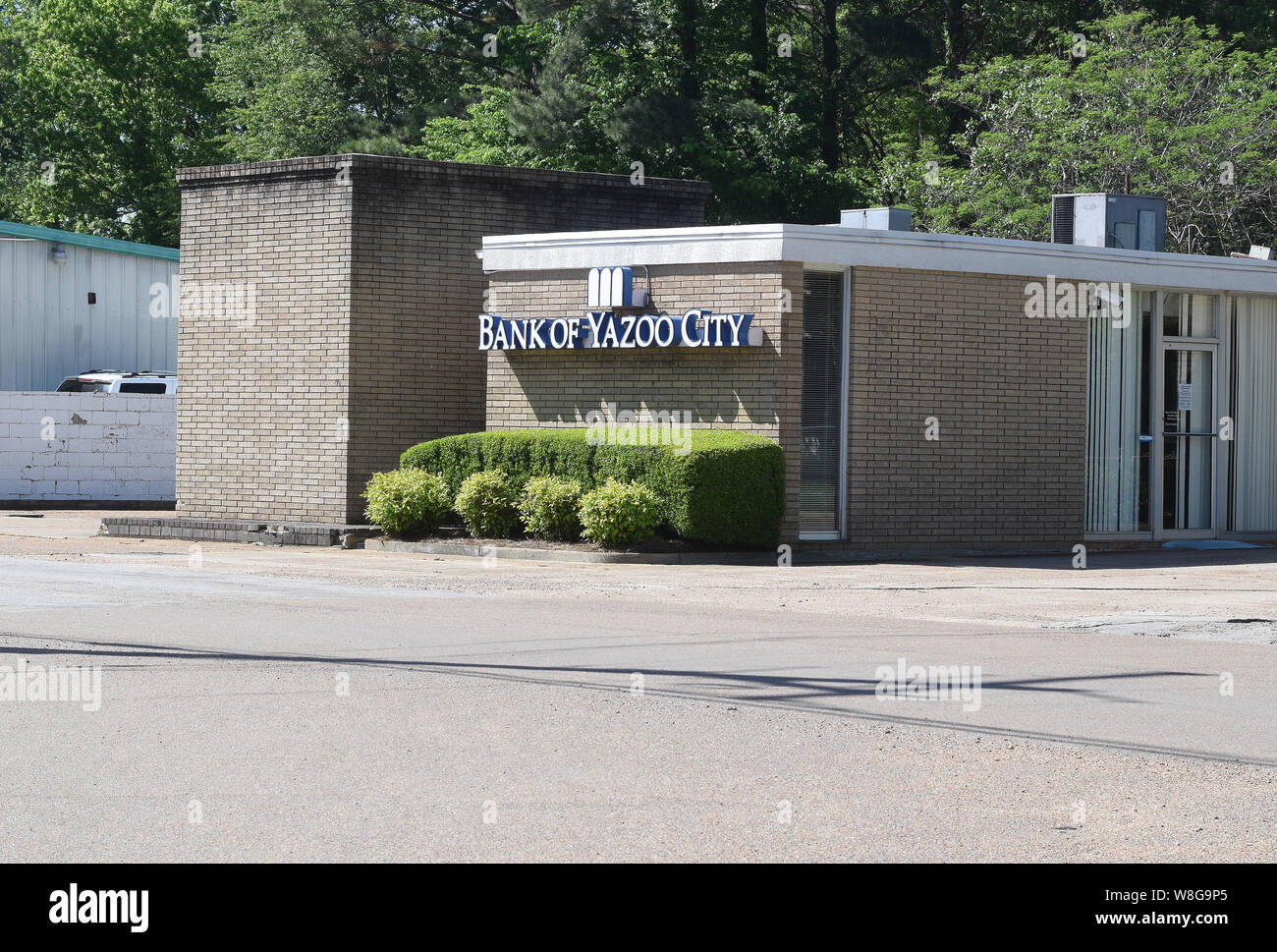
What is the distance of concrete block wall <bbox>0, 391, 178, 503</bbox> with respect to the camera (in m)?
29.7

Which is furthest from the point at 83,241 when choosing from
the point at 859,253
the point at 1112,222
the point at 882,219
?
the point at 1112,222

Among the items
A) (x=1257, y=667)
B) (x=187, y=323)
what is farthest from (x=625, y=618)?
(x=187, y=323)

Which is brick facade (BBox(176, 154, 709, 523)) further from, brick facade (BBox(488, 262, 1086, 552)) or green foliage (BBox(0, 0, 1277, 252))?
green foliage (BBox(0, 0, 1277, 252))

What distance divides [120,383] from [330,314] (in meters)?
11.4

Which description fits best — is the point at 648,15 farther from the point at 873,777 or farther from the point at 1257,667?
the point at 873,777

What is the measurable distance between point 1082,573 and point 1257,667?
7280 millimetres

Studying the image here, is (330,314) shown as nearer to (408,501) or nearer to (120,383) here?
(408,501)

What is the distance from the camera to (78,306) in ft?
115

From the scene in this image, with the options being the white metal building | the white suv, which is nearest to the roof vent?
the white suv

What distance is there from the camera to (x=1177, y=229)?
1314 inches

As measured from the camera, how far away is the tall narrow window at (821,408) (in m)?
20.1

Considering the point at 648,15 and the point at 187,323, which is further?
the point at 648,15

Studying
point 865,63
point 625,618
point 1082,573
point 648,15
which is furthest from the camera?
point 865,63

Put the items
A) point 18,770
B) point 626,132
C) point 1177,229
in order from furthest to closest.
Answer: point 626,132
point 1177,229
point 18,770
